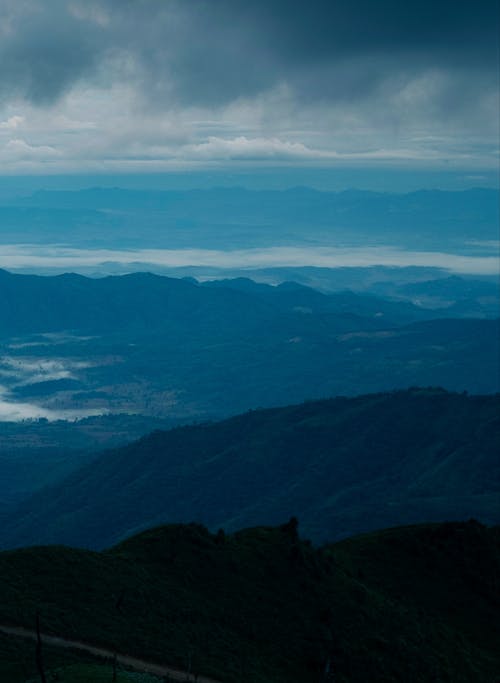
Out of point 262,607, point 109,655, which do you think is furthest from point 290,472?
point 109,655

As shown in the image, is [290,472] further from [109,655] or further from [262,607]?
[109,655]

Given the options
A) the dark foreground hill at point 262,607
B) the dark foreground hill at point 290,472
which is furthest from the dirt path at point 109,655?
the dark foreground hill at point 290,472

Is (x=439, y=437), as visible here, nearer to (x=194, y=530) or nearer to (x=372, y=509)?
(x=372, y=509)

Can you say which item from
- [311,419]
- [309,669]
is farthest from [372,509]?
[309,669]

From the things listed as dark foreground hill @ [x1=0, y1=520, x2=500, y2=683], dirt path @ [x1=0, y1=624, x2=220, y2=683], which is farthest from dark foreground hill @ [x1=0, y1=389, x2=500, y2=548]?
dirt path @ [x1=0, y1=624, x2=220, y2=683]

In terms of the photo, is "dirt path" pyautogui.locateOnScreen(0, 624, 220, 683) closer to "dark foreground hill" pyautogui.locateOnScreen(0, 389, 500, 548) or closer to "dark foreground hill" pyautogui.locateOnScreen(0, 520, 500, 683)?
"dark foreground hill" pyautogui.locateOnScreen(0, 520, 500, 683)

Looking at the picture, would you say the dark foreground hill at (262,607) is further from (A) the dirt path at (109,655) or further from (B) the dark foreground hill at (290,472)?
(B) the dark foreground hill at (290,472)
